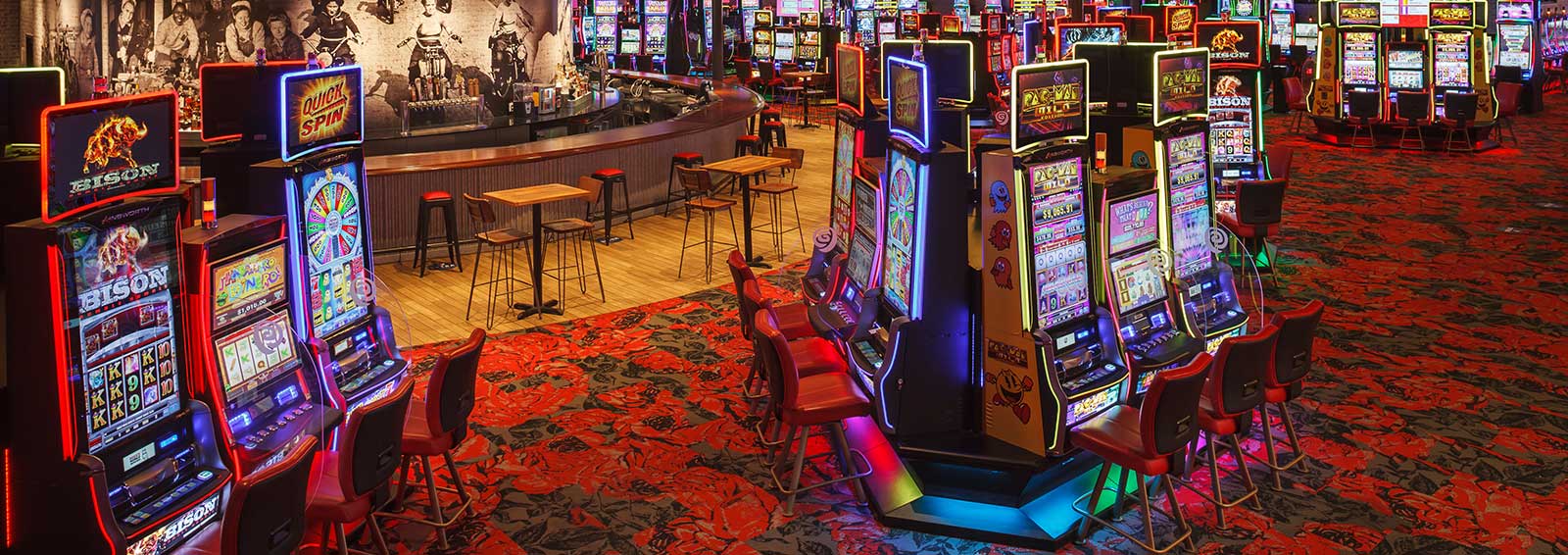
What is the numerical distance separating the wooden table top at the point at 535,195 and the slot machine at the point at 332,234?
2686mm

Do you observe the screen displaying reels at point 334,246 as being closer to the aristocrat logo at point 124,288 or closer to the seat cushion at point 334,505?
the seat cushion at point 334,505

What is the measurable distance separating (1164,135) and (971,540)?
8.02 ft

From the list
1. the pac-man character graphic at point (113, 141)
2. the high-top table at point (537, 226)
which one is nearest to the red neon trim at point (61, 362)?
the pac-man character graphic at point (113, 141)

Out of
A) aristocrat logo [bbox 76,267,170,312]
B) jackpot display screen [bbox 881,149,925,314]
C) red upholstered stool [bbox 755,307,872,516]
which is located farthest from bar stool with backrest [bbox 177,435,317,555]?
jackpot display screen [bbox 881,149,925,314]

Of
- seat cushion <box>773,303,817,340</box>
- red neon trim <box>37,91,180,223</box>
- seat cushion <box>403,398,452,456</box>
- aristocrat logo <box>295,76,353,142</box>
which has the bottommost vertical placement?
seat cushion <box>403,398,452,456</box>

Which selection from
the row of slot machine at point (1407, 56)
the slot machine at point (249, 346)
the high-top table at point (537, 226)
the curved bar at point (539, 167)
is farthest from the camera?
the row of slot machine at point (1407, 56)

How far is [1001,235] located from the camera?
5.09 metres

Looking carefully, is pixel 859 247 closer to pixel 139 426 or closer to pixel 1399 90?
pixel 139 426

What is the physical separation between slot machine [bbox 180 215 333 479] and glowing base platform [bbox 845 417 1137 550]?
2.25 m

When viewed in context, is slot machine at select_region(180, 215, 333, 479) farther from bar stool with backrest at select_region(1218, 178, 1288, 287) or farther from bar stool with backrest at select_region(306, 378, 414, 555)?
bar stool with backrest at select_region(1218, 178, 1288, 287)

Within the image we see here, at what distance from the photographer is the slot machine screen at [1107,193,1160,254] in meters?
5.55

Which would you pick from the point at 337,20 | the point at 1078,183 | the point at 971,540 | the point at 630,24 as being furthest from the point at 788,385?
the point at 630,24

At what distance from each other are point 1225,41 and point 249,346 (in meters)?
12.5

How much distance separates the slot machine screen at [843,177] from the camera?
6.97m
